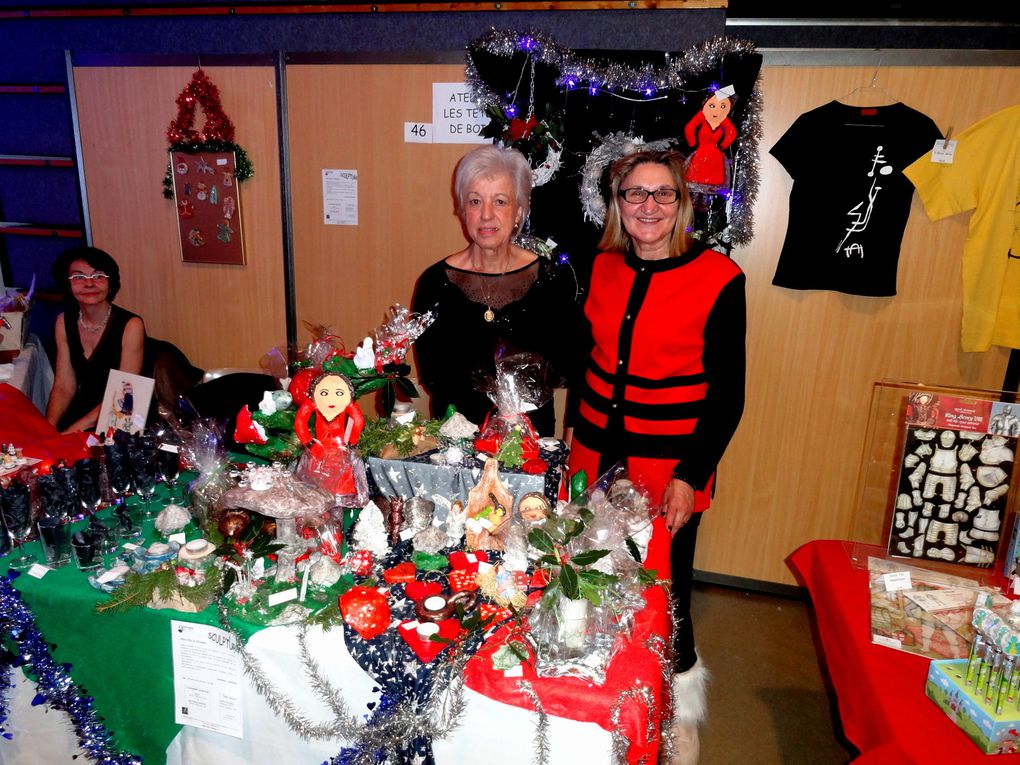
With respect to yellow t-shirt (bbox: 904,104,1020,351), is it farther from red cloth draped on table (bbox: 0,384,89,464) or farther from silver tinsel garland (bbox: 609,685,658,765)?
red cloth draped on table (bbox: 0,384,89,464)

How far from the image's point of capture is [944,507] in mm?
1761

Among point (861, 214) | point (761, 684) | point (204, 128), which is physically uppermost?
point (204, 128)

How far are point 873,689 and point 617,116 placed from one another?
234 centimetres

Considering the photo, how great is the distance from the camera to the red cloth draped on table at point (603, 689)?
1.24 meters

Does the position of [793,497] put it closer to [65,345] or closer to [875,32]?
[875,32]

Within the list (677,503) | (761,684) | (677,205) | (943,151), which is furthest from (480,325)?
(943,151)

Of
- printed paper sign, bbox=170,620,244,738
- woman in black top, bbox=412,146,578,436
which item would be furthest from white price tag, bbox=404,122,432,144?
printed paper sign, bbox=170,620,244,738

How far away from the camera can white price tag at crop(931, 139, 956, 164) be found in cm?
272

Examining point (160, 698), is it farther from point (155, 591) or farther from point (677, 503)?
point (677, 503)

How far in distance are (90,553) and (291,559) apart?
1.62ft

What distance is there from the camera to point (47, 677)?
4.96 ft

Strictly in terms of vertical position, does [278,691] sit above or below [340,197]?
below

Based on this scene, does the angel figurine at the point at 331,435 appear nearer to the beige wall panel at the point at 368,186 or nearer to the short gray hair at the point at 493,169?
the short gray hair at the point at 493,169

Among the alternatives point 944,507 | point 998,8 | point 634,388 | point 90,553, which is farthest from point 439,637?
point 998,8
